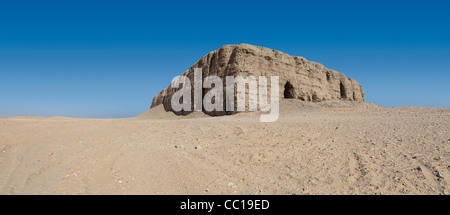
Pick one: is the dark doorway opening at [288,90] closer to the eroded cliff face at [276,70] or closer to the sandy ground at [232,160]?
the eroded cliff face at [276,70]

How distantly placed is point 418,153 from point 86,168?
7613 mm

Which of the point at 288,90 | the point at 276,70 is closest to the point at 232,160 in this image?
the point at 276,70

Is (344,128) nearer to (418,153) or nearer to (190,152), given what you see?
(418,153)

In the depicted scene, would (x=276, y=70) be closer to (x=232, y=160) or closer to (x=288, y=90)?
(x=288, y=90)

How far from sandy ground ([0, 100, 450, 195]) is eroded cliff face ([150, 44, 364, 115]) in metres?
12.5

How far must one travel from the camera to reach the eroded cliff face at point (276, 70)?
21484 millimetres

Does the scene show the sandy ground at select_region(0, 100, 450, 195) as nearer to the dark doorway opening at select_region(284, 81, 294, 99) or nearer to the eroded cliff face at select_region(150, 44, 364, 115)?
the eroded cliff face at select_region(150, 44, 364, 115)

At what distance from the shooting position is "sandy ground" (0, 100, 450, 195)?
4652 mm

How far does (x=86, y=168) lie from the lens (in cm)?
565

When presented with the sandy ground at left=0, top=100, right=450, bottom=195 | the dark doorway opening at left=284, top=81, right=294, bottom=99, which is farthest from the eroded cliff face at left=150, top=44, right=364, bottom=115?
the sandy ground at left=0, top=100, right=450, bottom=195

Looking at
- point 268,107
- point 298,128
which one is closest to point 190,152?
point 298,128

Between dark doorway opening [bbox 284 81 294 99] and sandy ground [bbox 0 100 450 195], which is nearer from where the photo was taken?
sandy ground [bbox 0 100 450 195]

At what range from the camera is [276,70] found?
24.2m
